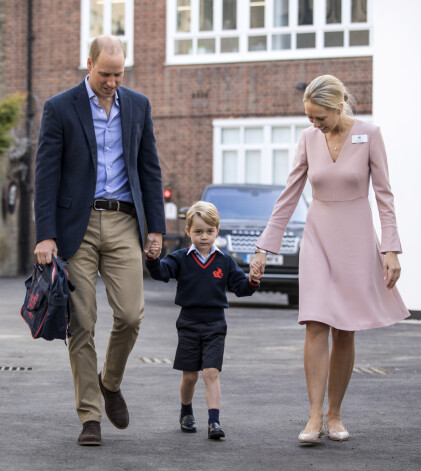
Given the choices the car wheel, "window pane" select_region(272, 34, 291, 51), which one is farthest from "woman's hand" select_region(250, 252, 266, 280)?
"window pane" select_region(272, 34, 291, 51)

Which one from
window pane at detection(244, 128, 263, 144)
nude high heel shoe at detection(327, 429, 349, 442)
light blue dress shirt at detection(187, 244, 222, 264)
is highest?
window pane at detection(244, 128, 263, 144)

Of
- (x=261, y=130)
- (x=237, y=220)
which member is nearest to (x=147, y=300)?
(x=237, y=220)

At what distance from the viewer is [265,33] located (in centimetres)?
2714

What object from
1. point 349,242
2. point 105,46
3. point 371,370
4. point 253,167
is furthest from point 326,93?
point 253,167

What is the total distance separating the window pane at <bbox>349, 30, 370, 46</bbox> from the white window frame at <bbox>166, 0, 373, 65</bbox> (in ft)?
0.27

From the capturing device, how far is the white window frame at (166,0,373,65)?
87.4 ft

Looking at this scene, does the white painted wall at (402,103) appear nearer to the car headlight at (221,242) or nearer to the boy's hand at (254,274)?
the car headlight at (221,242)

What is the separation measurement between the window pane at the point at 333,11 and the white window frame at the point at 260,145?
2.31 meters

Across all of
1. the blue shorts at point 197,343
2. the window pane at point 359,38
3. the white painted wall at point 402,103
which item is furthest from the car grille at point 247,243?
the window pane at point 359,38

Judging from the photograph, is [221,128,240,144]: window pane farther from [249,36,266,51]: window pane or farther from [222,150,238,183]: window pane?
[249,36,266,51]: window pane

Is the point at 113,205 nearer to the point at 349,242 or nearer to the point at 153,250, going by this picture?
the point at 153,250

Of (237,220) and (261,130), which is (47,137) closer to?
(237,220)

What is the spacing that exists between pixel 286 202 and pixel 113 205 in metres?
0.98

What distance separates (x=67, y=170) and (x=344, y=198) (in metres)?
1.44
